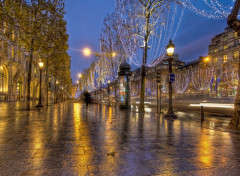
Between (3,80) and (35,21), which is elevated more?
(35,21)

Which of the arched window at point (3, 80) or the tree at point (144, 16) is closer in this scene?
the tree at point (144, 16)

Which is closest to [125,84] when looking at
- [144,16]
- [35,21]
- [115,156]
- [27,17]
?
[144,16]

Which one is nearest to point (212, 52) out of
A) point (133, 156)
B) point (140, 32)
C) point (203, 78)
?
point (203, 78)

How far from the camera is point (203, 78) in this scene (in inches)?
1841

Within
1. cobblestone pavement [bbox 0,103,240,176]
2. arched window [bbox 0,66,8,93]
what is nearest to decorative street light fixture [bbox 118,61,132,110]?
cobblestone pavement [bbox 0,103,240,176]

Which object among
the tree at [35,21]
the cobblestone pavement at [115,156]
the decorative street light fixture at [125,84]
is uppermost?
the tree at [35,21]

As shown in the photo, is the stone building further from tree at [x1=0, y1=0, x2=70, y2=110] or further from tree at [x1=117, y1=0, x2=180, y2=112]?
tree at [x1=117, y1=0, x2=180, y2=112]

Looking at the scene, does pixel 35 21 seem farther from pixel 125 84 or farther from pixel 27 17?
pixel 125 84

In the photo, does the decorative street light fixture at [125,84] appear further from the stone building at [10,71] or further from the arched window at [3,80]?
the arched window at [3,80]

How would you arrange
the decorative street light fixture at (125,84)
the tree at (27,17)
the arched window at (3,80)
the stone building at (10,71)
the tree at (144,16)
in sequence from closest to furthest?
the tree at (27,17), the tree at (144,16), the decorative street light fixture at (125,84), the stone building at (10,71), the arched window at (3,80)

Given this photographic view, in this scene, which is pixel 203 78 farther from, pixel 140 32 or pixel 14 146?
pixel 14 146

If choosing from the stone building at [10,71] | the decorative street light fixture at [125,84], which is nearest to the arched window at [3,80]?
the stone building at [10,71]

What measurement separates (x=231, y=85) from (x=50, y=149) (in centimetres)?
4593

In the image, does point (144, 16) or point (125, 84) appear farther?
point (125, 84)
